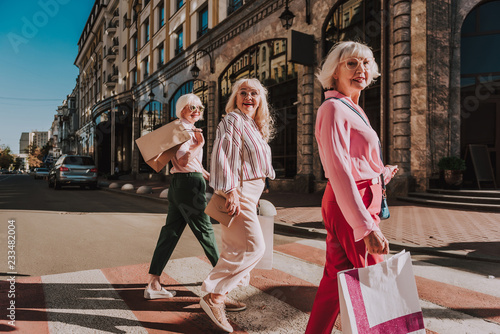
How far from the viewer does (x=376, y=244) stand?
1593 mm

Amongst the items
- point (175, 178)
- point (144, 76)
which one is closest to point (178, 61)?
point (144, 76)

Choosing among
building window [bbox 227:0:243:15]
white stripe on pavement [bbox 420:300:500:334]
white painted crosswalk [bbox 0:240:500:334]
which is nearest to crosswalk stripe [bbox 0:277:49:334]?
white painted crosswalk [bbox 0:240:500:334]

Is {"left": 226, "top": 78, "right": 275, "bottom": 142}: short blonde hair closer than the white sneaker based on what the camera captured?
Yes

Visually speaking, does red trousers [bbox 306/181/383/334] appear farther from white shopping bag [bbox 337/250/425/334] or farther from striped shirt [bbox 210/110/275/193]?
striped shirt [bbox 210/110/275/193]

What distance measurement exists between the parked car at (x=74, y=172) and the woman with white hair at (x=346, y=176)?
17.6 meters

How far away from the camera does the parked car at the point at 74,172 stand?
16609mm

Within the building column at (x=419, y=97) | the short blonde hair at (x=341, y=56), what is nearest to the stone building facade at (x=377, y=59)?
the building column at (x=419, y=97)

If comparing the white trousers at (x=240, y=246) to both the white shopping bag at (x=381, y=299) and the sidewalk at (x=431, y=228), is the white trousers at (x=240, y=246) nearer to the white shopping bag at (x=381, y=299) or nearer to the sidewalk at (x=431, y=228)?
the white shopping bag at (x=381, y=299)

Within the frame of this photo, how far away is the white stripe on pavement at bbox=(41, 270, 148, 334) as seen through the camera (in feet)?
8.18

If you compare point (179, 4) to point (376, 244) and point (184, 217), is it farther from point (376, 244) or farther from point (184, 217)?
point (376, 244)

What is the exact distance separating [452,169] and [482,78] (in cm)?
339

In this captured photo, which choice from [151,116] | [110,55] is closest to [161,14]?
[151,116]

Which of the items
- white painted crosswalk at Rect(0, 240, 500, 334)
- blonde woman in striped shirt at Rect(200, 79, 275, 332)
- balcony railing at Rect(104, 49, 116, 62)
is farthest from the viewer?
balcony railing at Rect(104, 49, 116, 62)

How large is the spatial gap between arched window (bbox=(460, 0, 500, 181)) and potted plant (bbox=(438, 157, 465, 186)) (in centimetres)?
122
